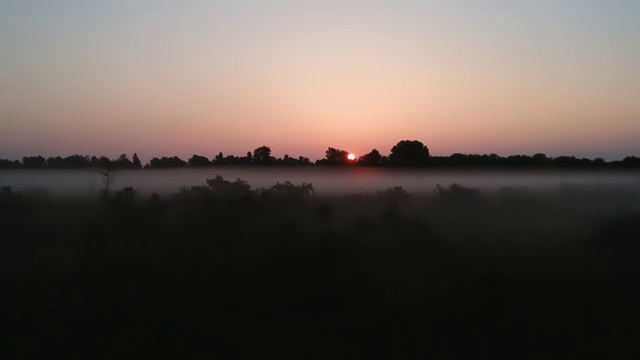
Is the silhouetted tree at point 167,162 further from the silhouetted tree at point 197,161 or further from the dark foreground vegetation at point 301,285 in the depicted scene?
the dark foreground vegetation at point 301,285

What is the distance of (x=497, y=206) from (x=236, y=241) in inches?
1082

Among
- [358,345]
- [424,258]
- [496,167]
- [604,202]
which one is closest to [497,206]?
[604,202]

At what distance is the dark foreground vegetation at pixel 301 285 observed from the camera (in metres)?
22.1

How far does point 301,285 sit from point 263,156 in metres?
62.1

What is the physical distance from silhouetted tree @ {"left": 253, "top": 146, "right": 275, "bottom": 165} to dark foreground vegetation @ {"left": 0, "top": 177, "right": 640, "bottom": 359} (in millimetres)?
46425

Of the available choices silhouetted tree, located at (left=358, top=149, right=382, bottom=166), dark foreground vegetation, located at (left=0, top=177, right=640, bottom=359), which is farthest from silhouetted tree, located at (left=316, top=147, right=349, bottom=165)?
dark foreground vegetation, located at (left=0, top=177, right=640, bottom=359)

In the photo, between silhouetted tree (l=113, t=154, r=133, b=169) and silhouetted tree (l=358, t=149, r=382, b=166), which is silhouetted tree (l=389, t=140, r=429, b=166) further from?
silhouetted tree (l=113, t=154, r=133, b=169)

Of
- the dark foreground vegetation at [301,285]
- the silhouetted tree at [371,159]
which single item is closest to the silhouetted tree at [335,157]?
the silhouetted tree at [371,159]

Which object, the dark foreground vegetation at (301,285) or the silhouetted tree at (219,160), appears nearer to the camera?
the dark foreground vegetation at (301,285)

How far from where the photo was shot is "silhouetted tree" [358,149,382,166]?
87.2 metres

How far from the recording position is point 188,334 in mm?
22406

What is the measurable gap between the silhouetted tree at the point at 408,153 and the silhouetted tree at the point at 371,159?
2548 millimetres

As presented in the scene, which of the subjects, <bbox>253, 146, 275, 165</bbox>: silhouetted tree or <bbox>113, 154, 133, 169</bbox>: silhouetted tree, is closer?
<bbox>113, 154, 133, 169</bbox>: silhouetted tree

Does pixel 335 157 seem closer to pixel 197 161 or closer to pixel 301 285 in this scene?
pixel 197 161
